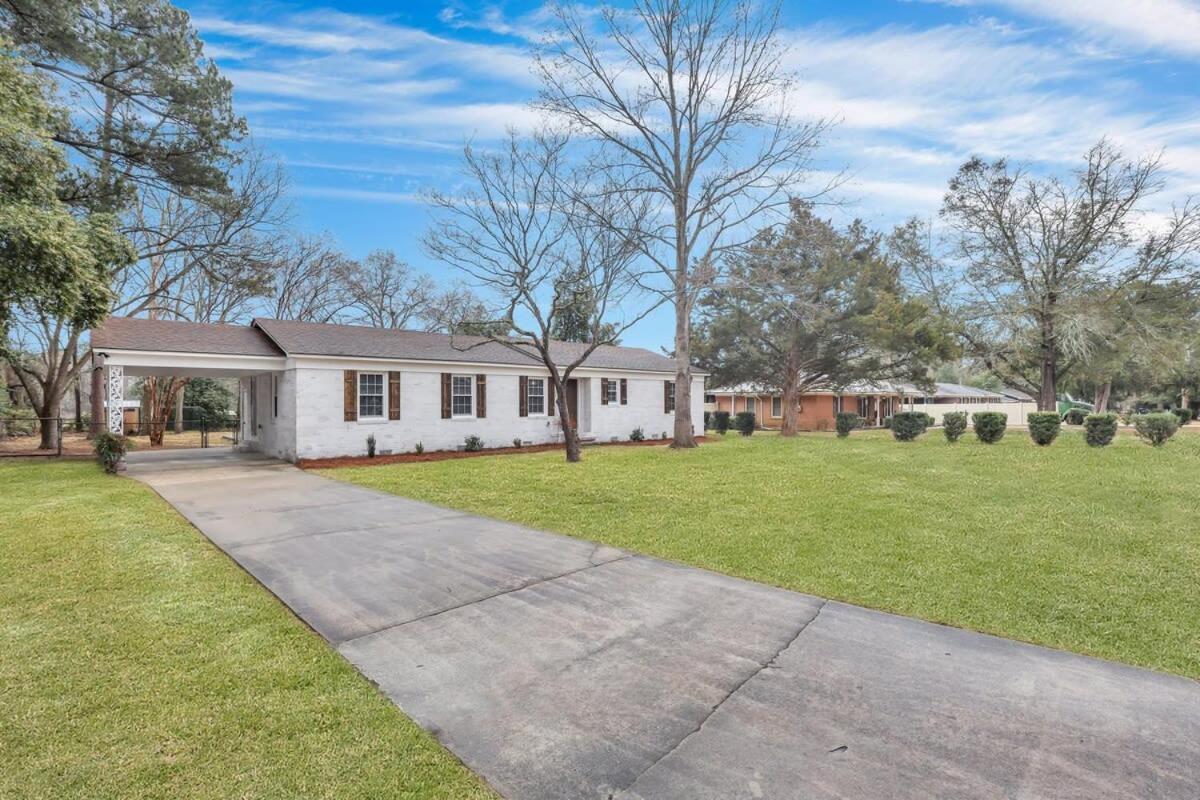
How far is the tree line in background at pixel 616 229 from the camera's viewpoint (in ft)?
38.5

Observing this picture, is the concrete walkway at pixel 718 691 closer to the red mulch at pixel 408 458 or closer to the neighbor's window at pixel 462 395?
the red mulch at pixel 408 458

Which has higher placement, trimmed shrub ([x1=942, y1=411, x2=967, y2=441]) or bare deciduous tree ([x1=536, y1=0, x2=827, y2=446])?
bare deciduous tree ([x1=536, y1=0, x2=827, y2=446])

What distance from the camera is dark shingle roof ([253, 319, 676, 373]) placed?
14.9 metres

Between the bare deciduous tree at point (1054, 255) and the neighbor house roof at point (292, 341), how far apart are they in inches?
621

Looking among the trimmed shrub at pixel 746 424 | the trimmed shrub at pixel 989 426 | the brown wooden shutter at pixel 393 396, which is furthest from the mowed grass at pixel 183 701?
the trimmed shrub at pixel 746 424

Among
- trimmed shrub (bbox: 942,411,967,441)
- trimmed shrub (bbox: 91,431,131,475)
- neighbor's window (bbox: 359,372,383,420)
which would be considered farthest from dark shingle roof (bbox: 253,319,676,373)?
trimmed shrub (bbox: 942,411,967,441)

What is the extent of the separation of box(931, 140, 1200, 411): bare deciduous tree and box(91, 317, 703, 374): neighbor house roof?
15764mm

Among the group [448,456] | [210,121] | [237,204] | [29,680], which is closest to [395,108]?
[210,121]

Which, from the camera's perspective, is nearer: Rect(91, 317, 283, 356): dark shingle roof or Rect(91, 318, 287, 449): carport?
Rect(91, 318, 287, 449): carport

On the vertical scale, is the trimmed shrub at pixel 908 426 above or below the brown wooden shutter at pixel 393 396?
below

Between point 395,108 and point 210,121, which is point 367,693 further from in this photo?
point 210,121

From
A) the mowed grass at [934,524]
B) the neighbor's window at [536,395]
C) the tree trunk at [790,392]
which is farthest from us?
the tree trunk at [790,392]

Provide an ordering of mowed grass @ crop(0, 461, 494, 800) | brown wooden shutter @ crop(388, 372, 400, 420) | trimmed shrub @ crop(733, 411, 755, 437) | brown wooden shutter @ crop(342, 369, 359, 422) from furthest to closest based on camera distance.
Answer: trimmed shrub @ crop(733, 411, 755, 437)
brown wooden shutter @ crop(388, 372, 400, 420)
brown wooden shutter @ crop(342, 369, 359, 422)
mowed grass @ crop(0, 461, 494, 800)

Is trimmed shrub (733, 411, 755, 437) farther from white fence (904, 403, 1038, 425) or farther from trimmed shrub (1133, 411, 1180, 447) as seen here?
white fence (904, 403, 1038, 425)
